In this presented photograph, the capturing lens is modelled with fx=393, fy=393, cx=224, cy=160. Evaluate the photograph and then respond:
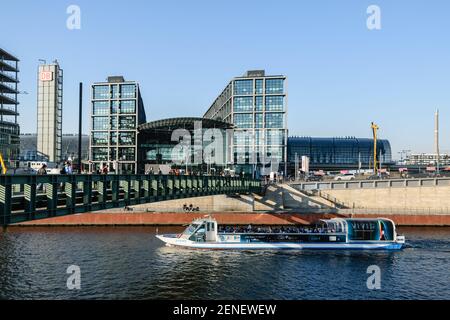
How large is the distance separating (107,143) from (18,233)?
262 ft

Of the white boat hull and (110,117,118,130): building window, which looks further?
(110,117,118,130): building window

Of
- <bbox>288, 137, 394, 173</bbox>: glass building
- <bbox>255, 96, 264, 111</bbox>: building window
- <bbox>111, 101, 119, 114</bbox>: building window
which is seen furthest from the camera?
<bbox>288, 137, 394, 173</bbox>: glass building

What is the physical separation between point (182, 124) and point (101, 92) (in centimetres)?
3510

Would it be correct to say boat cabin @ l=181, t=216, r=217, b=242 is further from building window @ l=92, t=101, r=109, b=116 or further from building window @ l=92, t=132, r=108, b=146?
building window @ l=92, t=101, r=109, b=116

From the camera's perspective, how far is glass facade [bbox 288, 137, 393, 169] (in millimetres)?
184750

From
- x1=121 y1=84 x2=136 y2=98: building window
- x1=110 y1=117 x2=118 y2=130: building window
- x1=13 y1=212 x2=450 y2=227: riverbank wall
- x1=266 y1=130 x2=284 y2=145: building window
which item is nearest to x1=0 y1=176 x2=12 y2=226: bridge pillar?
x1=13 y1=212 x2=450 y2=227: riverbank wall

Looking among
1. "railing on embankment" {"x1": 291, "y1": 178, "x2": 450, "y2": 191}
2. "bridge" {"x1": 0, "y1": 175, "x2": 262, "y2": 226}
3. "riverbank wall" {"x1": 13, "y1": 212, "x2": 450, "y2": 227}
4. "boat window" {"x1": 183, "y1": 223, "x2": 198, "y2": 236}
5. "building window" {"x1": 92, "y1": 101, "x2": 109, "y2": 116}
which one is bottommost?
"riverbank wall" {"x1": 13, "y1": 212, "x2": 450, "y2": 227}

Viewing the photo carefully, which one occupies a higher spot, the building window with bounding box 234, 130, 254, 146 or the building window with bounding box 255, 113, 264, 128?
the building window with bounding box 255, 113, 264, 128

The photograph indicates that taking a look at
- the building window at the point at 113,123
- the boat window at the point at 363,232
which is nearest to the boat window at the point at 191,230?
the boat window at the point at 363,232

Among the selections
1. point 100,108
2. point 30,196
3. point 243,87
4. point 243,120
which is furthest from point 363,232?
point 100,108

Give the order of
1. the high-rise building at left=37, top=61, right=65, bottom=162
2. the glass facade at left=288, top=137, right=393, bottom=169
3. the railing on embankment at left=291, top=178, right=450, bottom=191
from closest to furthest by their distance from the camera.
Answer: the railing on embankment at left=291, top=178, right=450, bottom=191, the high-rise building at left=37, top=61, right=65, bottom=162, the glass facade at left=288, top=137, right=393, bottom=169

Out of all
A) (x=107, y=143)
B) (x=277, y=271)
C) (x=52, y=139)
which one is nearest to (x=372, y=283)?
(x=277, y=271)

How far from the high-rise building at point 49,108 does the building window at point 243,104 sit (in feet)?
217
